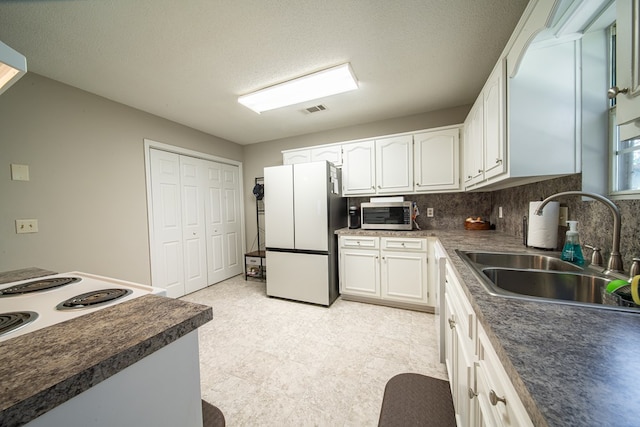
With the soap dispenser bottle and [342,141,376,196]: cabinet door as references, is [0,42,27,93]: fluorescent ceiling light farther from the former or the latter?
[342,141,376,196]: cabinet door

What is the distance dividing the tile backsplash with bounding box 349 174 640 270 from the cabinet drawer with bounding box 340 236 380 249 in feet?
2.55

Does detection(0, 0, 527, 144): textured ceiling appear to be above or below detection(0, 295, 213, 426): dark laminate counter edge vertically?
above

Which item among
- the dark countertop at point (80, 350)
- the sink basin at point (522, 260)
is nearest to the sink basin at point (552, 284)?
the sink basin at point (522, 260)

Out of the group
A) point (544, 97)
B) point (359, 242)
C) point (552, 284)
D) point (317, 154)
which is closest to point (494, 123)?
point (544, 97)

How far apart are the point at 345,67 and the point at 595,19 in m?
1.40

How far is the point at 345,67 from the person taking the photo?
73.6 inches

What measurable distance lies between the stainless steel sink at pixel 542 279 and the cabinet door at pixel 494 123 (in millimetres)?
582

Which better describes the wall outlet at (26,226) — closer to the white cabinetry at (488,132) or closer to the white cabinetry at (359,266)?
the white cabinetry at (359,266)

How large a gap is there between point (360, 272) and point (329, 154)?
160cm

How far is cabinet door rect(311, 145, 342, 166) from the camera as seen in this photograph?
3.03 m

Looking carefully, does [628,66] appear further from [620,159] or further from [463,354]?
[463,354]

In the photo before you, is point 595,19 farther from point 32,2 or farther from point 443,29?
point 32,2

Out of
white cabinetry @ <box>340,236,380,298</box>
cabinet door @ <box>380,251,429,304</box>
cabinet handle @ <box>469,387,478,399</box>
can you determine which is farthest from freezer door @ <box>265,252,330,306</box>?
cabinet handle @ <box>469,387,478,399</box>

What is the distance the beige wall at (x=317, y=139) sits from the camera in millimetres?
2840
